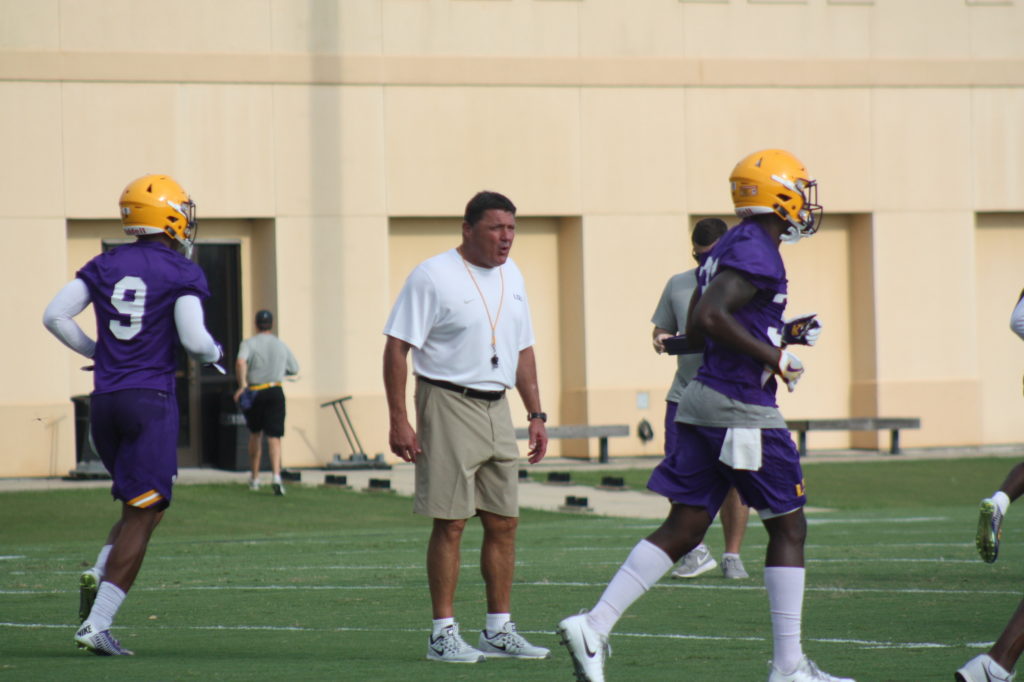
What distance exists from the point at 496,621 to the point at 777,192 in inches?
99.8

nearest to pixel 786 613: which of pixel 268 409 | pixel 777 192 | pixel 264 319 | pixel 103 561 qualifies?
pixel 777 192

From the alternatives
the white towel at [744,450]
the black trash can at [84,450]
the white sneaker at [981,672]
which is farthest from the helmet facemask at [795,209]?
the black trash can at [84,450]

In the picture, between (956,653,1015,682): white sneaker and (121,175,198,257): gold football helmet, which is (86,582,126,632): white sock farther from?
(956,653,1015,682): white sneaker

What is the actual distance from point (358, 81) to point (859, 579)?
16.2 meters

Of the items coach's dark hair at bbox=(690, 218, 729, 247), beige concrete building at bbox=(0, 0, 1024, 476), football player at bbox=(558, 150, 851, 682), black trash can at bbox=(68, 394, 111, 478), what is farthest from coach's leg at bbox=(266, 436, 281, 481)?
football player at bbox=(558, 150, 851, 682)

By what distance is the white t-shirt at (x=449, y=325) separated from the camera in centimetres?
805

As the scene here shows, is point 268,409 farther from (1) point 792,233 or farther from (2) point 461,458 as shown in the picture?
(1) point 792,233

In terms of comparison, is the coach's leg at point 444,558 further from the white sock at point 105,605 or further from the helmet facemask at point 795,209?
the helmet facemask at point 795,209

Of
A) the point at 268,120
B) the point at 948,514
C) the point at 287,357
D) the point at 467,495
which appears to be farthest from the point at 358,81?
the point at 467,495

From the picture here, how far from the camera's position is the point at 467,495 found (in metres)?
7.96

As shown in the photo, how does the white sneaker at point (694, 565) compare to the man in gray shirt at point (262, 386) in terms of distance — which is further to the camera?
the man in gray shirt at point (262, 386)

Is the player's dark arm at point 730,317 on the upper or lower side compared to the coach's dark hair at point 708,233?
lower

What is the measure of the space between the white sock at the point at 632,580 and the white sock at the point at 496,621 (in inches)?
57.4

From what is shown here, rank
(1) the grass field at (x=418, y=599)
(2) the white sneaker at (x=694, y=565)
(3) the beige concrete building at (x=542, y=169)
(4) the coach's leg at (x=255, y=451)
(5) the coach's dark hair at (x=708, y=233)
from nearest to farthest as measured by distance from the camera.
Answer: (1) the grass field at (x=418, y=599) → (5) the coach's dark hair at (x=708, y=233) → (2) the white sneaker at (x=694, y=565) → (4) the coach's leg at (x=255, y=451) → (3) the beige concrete building at (x=542, y=169)
